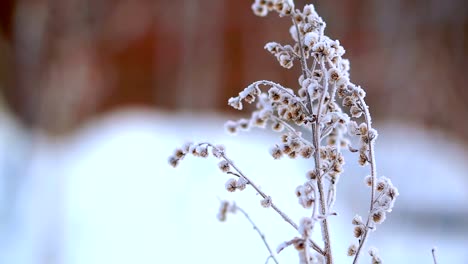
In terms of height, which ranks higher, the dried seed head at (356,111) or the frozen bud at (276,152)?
the dried seed head at (356,111)

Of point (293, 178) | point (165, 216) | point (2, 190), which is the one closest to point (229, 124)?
point (293, 178)

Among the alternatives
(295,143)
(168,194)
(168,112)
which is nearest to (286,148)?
(295,143)

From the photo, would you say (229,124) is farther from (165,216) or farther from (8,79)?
(8,79)

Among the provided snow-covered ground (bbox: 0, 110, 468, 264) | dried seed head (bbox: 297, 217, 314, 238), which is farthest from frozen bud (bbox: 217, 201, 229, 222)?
snow-covered ground (bbox: 0, 110, 468, 264)

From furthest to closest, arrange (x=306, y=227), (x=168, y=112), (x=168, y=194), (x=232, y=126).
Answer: (x=168, y=112) < (x=168, y=194) < (x=232, y=126) < (x=306, y=227)

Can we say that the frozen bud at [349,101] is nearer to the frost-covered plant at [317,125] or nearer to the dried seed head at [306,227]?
the frost-covered plant at [317,125]

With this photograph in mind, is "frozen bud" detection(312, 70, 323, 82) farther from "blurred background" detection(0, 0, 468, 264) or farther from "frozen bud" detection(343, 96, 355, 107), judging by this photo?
"blurred background" detection(0, 0, 468, 264)

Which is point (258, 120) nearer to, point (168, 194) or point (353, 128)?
point (353, 128)

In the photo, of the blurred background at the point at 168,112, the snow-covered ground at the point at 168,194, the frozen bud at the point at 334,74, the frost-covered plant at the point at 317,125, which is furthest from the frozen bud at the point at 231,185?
the blurred background at the point at 168,112
